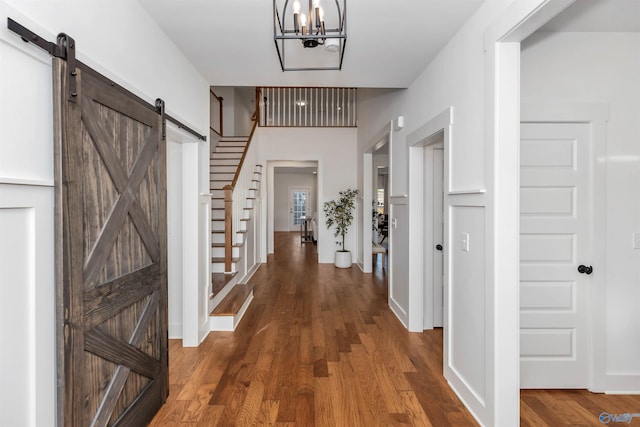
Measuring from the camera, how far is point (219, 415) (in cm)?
207

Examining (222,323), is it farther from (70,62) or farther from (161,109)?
(70,62)

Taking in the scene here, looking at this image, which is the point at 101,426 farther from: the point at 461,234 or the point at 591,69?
the point at 591,69

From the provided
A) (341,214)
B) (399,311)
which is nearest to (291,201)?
(341,214)

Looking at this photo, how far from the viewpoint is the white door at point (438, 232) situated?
3.52m

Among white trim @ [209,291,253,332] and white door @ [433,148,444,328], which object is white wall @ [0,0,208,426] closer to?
white trim @ [209,291,253,332]

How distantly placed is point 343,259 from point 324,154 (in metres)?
2.34

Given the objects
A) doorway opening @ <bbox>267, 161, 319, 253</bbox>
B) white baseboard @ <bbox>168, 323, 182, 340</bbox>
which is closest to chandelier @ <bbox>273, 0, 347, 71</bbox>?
white baseboard @ <bbox>168, 323, 182, 340</bbox>

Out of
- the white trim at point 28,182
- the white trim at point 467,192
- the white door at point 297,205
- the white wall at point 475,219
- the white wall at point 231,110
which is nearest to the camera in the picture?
the white trim at point 28,182

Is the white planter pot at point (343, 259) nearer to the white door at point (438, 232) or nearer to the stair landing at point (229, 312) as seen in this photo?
the stair landing at point (229, 312)

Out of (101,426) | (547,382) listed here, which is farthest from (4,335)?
(547,382)

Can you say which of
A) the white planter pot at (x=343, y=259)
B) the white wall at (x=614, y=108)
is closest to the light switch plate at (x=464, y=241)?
the white wall at (x=614, y=108)

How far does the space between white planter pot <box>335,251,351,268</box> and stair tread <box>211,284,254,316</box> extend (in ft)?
8.72

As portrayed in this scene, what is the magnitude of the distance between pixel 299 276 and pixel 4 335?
4942 millimetres

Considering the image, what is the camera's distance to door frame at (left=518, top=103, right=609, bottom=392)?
92.3 inches
